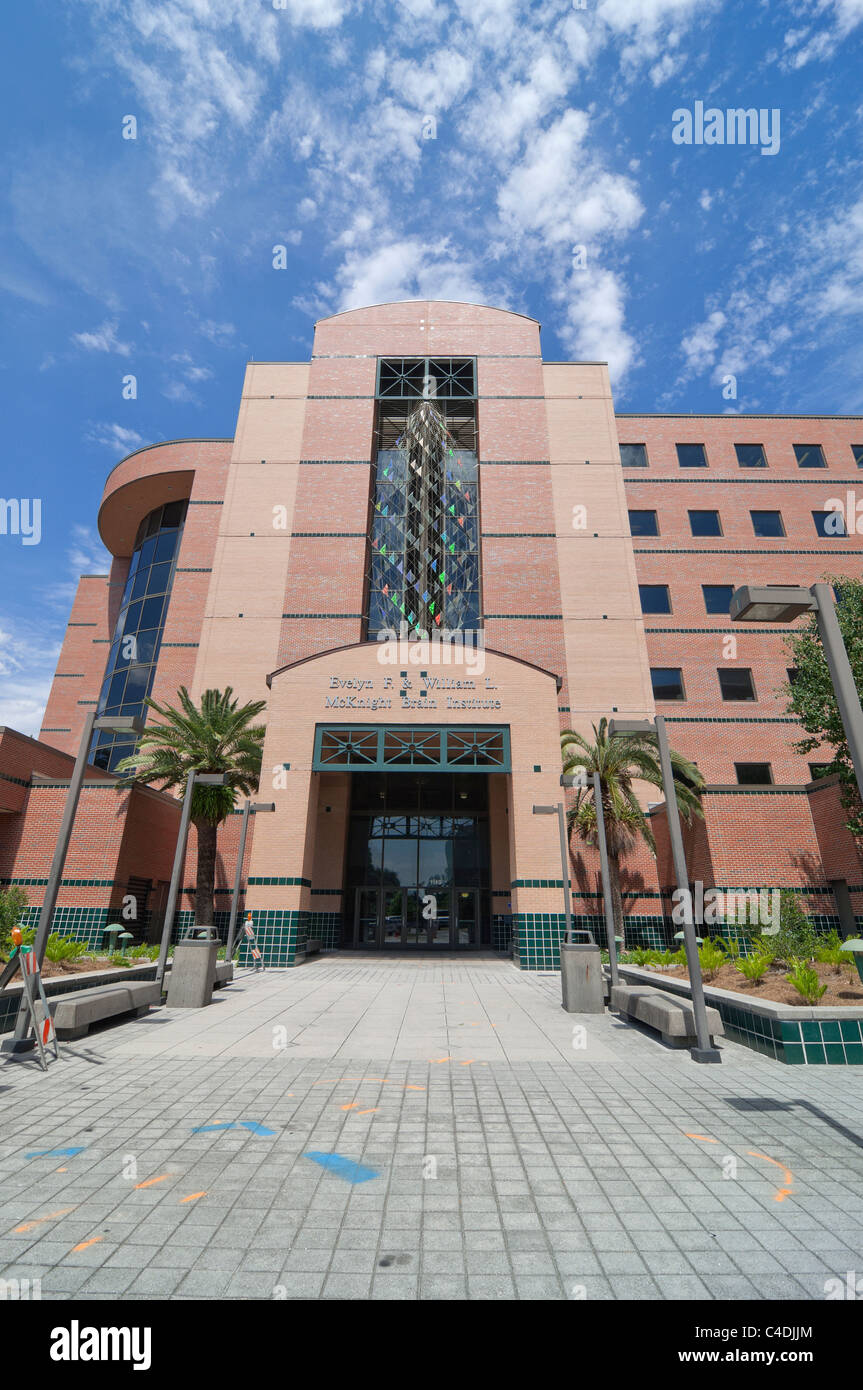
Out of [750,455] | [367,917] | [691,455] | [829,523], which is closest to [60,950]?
[367,917]

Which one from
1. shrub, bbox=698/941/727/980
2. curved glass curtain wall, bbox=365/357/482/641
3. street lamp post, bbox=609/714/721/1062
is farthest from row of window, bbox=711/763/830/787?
street lamp post, bbox=609/714/721/1062

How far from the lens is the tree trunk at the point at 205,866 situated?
2227 cm

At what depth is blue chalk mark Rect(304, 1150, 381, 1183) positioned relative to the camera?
476 cm

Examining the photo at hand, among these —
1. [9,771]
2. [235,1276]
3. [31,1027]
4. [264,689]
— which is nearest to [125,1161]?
[235,1276]

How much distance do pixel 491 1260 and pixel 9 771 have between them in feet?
71.0

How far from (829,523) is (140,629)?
3528cm

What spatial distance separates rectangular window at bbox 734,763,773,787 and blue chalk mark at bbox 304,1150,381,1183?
26.9 meters

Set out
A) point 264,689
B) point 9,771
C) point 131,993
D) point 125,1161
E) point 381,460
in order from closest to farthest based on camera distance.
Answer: point 125,1161 < point 131,993 < point 9,771 < point 264,689 < point 381,460

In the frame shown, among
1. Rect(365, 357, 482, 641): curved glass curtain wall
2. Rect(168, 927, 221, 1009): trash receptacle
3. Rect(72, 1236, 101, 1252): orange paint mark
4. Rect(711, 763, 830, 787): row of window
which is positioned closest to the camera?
Rect(72, 1236, 101, 1252): orange paint mark

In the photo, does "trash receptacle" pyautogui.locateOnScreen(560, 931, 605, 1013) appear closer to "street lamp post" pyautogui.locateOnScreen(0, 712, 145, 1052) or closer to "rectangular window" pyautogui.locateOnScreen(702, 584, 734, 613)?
"street lamp post" pyautogui.locateOnScreen(0, 712, 145, 1052)

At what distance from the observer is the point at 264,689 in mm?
28375

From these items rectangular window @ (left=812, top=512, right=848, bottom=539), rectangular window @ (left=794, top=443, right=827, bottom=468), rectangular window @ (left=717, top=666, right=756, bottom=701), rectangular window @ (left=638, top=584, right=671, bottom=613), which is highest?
rectangular window @ (left=794, top=443, right=827, bottom=468)

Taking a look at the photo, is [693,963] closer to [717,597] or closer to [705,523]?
[717,597]
